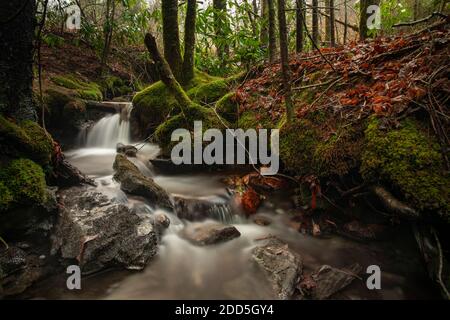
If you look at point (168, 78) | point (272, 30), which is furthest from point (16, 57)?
point (272, 30)

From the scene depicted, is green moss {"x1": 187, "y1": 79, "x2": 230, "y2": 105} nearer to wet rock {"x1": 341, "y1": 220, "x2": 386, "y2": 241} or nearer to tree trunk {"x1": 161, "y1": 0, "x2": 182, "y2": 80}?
tree trunk {"x1": 161, "y1": 0, "x2": 182, "y2": 80}

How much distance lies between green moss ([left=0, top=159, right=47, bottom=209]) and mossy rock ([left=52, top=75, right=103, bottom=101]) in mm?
5298

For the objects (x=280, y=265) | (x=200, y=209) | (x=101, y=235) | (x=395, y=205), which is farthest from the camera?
(x=200, y=209)

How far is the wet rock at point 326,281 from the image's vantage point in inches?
112

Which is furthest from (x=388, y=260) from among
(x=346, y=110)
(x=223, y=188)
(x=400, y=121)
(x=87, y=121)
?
(x=87, y=121)

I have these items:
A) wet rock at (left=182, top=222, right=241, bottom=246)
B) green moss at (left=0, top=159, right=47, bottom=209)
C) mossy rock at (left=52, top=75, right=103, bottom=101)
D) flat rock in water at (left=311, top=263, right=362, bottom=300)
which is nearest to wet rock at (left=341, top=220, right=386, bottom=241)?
flat rock in water at (left=311, top=263, right=362, bottom=300)

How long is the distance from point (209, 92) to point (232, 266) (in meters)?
4.16

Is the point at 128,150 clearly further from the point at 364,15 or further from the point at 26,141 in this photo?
the point at 364,15

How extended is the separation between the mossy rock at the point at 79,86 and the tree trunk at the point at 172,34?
116 inches

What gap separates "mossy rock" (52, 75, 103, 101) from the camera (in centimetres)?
834

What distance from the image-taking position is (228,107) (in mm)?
5887
